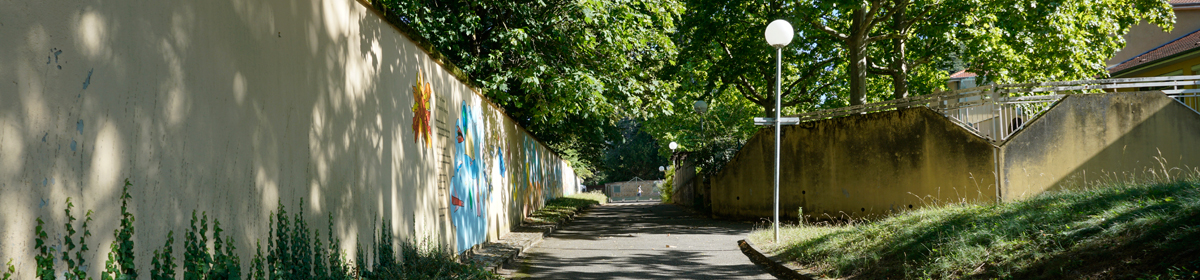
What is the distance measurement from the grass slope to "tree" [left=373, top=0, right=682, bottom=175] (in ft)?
20.9

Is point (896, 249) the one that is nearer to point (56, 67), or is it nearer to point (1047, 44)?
point (56, 67)

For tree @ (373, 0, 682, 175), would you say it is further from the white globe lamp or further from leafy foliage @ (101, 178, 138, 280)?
leafy foliage @ (101, 178, 138, 280)

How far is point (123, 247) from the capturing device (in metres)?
3.26

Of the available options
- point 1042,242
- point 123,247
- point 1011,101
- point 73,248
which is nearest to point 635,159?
point 1011,101

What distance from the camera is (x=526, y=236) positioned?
1316 centimetres

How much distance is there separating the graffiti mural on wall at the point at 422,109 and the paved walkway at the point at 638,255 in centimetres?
189

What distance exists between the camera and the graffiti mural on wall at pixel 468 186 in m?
9.88

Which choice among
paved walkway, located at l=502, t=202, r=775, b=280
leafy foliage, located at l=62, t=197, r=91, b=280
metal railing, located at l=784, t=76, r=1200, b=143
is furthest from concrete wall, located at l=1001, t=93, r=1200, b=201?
leafy foliage, located at l=62, t=197, r=91, b=280

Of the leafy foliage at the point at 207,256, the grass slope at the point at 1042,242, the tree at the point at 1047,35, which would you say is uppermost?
the tree at the point at 1047,35

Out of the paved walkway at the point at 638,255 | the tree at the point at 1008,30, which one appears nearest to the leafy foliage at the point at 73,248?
the paved walkway at the point at 638,255

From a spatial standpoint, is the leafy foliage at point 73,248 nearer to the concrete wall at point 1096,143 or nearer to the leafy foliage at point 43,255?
the leafy foliage at point 43,255

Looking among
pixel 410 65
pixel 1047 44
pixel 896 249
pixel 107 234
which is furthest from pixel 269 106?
pixel 1047 44

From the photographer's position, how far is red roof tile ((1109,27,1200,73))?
77.8 ft

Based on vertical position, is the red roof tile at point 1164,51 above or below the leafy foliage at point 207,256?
above
